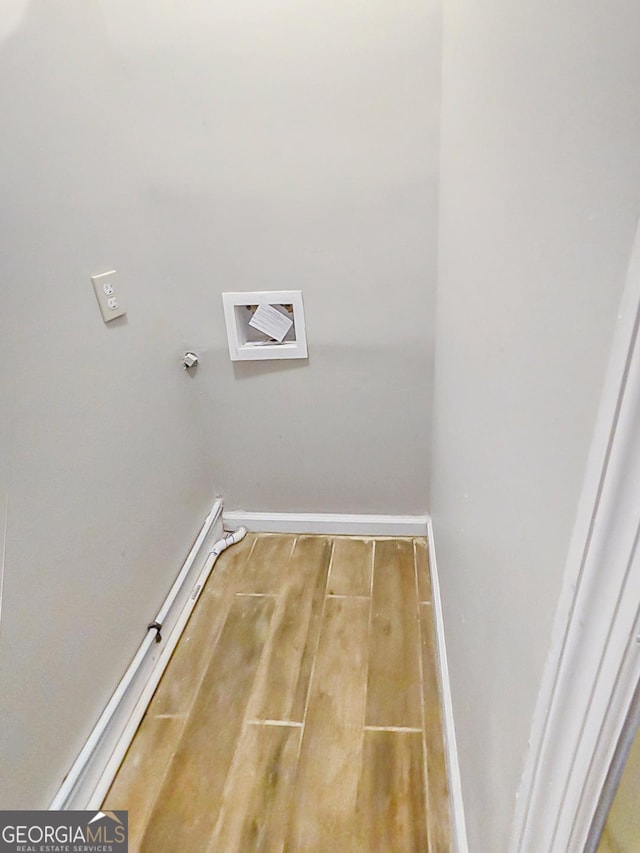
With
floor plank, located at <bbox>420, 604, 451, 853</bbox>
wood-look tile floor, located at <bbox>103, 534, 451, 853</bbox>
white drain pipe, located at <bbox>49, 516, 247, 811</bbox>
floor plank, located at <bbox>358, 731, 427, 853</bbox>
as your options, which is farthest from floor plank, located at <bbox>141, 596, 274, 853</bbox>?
floor plank, located at <bbox>420, 604, 451, 853</bbox>

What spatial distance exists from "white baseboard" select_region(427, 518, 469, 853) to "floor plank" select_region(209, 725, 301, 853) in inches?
15.2

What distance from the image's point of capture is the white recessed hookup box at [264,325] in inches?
64.6

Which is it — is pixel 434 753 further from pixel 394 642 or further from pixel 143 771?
pixel 143 771

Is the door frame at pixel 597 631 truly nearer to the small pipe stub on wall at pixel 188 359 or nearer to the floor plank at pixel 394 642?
the floor plank at pixel 394 642

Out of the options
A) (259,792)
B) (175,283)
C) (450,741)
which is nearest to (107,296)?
(175,283)

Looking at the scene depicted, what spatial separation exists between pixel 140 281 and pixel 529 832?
1.51 m

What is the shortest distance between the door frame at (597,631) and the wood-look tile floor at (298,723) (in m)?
0.74

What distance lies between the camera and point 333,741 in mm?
1270

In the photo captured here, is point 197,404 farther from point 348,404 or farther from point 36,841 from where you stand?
point 36,841

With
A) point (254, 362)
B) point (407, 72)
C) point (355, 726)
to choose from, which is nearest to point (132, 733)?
point (355, 726)

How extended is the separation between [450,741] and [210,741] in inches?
25.0

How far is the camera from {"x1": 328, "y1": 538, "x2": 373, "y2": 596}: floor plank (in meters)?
1.75

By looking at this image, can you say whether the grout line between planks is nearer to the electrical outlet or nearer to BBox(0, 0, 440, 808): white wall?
BBox(0, 0, 440, 808): white wall

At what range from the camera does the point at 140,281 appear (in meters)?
1.46
